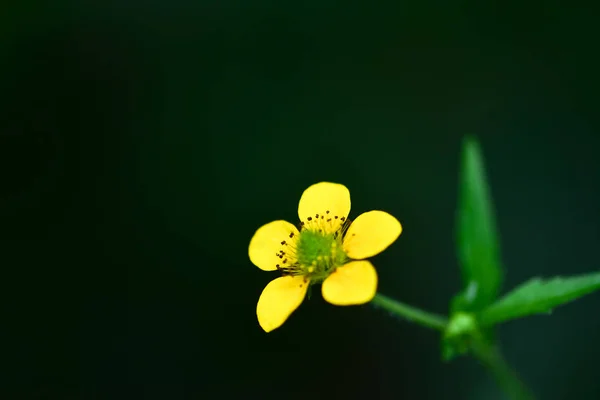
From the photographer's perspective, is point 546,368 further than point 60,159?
No

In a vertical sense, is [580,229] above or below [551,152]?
below

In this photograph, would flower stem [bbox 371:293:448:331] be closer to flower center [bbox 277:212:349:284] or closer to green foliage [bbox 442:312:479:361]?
green foliage [bbox 442:312:479:361]

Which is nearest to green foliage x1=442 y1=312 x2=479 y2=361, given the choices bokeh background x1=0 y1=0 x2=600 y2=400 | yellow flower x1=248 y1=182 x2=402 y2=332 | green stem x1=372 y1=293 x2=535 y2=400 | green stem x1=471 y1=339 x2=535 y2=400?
green stem x1=372 y1=293 x2=535 y2=400

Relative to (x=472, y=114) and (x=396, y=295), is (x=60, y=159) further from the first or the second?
(x=472, y=114)

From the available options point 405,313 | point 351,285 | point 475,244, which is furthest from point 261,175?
point 351,285

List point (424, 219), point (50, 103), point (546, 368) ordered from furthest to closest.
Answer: point (50, 103) → point (424, 219) → point (546, 368)

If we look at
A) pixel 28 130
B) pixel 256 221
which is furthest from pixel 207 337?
pixel 28 130
